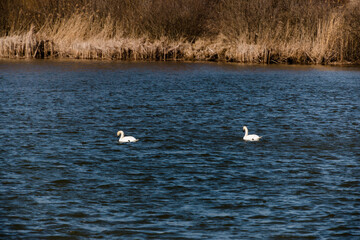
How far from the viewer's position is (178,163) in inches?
464

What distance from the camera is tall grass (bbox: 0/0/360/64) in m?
33.1

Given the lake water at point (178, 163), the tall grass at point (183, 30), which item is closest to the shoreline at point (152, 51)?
Result: the tall grass at point (183, 30)

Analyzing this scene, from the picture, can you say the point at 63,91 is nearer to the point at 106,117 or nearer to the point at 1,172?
the point at 106,117

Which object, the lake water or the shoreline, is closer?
the lake water

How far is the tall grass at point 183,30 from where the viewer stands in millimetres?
33125

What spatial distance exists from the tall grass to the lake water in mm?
9513

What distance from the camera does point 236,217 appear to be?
8648 mm

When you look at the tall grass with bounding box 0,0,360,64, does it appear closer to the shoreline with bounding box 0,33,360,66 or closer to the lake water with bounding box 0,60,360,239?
the shoreline with bounding box 0,33,360,66

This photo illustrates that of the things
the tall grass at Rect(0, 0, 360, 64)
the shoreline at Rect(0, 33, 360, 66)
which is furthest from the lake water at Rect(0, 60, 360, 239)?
the shoreline at Rect(0, 33, 360, 66)

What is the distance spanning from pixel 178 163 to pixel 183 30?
25.2 meters

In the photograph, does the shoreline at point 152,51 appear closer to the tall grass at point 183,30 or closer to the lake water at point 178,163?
the tall grass at point 183,30

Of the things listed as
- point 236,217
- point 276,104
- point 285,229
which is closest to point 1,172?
point 236,217

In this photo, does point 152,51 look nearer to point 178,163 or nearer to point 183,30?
point 183,30

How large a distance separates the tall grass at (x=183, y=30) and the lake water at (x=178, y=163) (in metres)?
9.51
